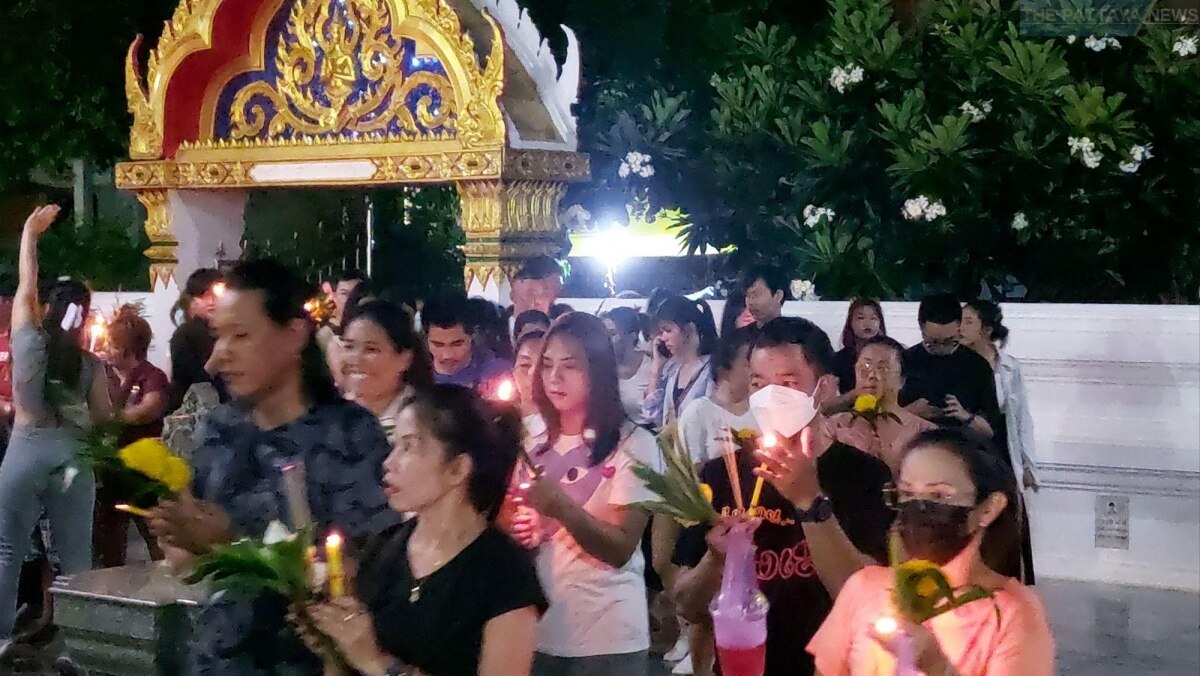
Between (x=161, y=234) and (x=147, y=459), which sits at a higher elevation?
(x=161, y=234)

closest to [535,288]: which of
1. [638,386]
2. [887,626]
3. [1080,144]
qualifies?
[638,386]

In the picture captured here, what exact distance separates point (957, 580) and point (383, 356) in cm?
184

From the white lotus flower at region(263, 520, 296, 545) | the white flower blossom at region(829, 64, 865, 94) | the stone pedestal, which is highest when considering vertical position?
the white flower blossom at region(829, 64, 865, 94)

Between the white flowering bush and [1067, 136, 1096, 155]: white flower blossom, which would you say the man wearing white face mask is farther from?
the white flowering bush

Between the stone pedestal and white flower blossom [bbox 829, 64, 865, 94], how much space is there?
283 inches

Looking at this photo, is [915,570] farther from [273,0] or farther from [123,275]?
[123,275]

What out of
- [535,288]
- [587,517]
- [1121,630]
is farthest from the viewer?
[535,288]

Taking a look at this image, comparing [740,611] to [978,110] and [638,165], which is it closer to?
[978,110]

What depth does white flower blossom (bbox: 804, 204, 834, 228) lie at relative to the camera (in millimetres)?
10383

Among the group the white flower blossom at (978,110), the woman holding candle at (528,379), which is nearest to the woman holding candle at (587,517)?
the woman holding candle at (528,379)

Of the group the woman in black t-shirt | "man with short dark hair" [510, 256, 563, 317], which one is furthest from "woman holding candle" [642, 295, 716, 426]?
the woman in black t-shirt

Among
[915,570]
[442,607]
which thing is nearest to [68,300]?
[442,607]

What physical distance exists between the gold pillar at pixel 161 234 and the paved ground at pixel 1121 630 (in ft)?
→ 13.5

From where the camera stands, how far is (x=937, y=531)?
2.93 m
